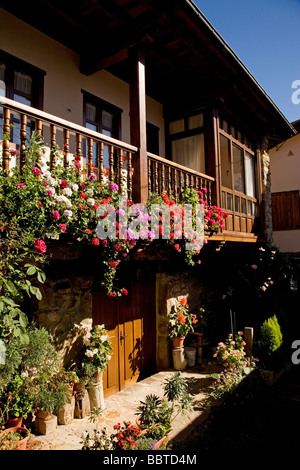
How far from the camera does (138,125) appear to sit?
5094 mm

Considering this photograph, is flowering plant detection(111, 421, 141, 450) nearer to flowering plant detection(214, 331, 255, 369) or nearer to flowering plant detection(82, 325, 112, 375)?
flowering plant detection(82, 325, 112, 375)

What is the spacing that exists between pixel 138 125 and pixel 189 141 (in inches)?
114

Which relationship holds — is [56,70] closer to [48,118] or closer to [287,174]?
[48,118]

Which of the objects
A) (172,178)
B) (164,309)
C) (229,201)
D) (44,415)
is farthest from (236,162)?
(44,415)

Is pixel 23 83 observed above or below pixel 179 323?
above

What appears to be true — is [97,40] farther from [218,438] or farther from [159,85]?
[218,438]

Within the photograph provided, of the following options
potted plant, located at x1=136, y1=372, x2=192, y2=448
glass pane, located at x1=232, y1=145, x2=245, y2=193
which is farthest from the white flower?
glass pane, located at x1=232, y1=145, x2=245, y2=193

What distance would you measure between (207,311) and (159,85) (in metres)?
5.46

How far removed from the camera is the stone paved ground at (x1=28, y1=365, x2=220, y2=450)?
12.8 feet

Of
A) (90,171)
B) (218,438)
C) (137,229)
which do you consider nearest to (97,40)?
(90,171)

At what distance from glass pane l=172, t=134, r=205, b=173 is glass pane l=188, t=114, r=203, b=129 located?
0.25 meters

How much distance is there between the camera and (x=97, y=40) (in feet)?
18.5

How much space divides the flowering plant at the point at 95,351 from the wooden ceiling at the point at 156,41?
461cm

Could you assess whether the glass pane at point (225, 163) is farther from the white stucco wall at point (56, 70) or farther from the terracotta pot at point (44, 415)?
the terracotta pot at point (44, 415)
